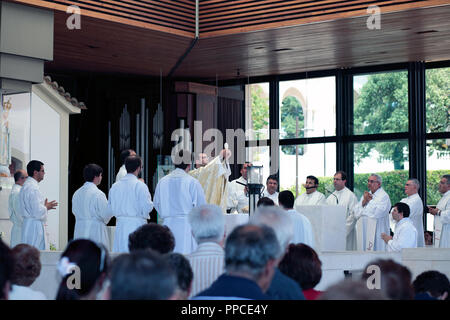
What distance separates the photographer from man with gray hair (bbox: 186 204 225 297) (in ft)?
13.3

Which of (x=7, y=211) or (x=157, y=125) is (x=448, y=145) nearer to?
(x=157, y=125)

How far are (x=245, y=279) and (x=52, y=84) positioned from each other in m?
8.71

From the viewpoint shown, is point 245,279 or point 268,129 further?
point 268,129

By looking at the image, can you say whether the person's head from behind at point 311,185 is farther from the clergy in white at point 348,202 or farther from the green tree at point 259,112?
the green tree at point 259,112

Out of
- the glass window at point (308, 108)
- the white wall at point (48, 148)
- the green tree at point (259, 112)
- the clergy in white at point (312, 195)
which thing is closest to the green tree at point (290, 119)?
the glass window at point (308, 108)

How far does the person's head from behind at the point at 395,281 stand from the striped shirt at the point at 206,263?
1223 mm

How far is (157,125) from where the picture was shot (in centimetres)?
1280

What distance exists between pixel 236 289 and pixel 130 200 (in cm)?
511

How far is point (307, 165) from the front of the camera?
13.2 meters

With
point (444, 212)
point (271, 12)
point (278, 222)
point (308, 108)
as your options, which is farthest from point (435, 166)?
point (278, 222)

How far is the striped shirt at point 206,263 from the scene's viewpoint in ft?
13.3

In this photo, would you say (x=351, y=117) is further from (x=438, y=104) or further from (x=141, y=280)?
(x=141, y=280)

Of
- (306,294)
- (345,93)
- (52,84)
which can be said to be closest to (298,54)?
(345,93)

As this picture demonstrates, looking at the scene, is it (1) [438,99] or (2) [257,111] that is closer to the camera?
(1) [438,99]
